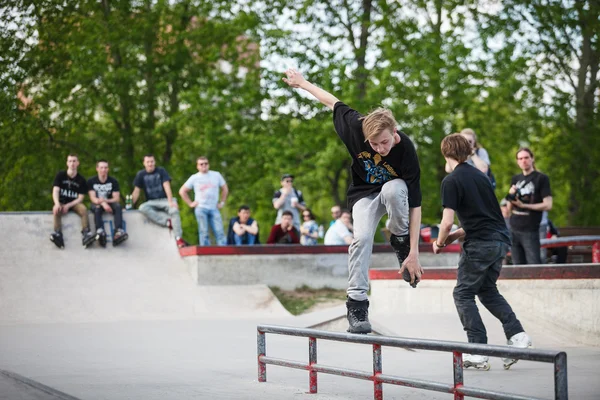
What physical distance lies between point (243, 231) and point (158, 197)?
186 centimetres

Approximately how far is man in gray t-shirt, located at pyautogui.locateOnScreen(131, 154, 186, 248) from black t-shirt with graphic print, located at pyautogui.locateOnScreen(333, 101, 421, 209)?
409 inches

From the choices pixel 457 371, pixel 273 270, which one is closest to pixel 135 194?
pixel 273 270

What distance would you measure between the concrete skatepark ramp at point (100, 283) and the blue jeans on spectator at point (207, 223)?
0.61 meters

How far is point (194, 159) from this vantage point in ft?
94.6

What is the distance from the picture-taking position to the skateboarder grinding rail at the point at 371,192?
6059mm

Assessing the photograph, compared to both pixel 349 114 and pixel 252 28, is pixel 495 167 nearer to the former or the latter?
pixel 252 28

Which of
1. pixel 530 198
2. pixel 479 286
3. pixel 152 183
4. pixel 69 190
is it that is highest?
pixel 152 183

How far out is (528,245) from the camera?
426 inches

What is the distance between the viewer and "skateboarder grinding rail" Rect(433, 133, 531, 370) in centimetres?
718

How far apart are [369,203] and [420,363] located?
238 centimetres

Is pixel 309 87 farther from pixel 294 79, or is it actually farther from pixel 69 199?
pixel 69 199

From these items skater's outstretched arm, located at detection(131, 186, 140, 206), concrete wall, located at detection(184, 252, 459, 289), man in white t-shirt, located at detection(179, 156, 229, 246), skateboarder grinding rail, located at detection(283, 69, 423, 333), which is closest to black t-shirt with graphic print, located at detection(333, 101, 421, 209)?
skateboarder grinding rail, located at detection(283, 69, 423, 333)

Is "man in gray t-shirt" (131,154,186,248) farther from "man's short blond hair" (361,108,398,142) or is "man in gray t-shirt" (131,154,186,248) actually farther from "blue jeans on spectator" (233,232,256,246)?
"man's short blond hair" (361,108,398,142)

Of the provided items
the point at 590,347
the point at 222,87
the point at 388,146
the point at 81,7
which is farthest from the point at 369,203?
the point at 81,7
